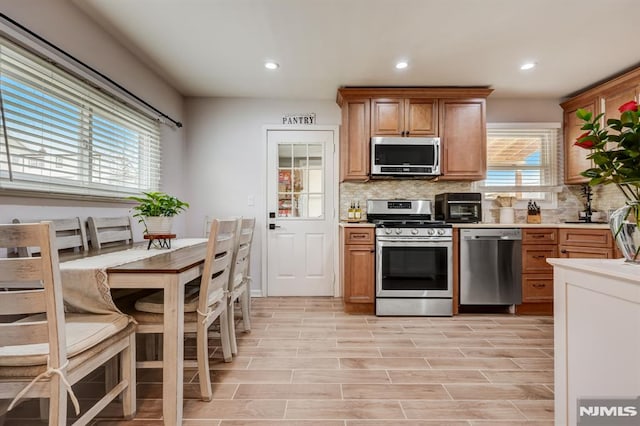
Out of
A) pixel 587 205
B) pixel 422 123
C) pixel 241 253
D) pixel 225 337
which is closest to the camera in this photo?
pixel 225 337

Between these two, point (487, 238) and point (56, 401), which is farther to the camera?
point (487, 238)

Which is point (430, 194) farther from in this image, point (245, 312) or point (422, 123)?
point (245, 312)

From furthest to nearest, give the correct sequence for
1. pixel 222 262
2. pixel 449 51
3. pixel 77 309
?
pixel 449 51 < pixel 222 262 < pixel 77 309

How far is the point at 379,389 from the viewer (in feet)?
6.26

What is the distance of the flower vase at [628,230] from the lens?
42.4 inches

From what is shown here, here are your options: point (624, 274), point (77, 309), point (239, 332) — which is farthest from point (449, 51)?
point (77, 309)

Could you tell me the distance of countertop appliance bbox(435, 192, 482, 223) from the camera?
11.8 feet

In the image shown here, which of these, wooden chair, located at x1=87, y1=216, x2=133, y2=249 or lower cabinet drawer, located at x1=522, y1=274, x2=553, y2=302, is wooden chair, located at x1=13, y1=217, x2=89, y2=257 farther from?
lower cabinet drawer, located at x1=522, y1=274, x2=553, y2=302

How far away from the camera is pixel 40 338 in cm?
109

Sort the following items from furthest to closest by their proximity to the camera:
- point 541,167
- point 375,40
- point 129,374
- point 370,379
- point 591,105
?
1. point 541,167
2. point 591,105
3. point 375,40
4. point 370,379
5. point 129,374

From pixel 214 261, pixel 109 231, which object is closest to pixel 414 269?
pixel 214 261

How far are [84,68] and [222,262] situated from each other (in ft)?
5.45

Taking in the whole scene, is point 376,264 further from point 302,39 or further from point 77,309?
point 77,309

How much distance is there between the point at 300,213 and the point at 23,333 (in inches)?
121
